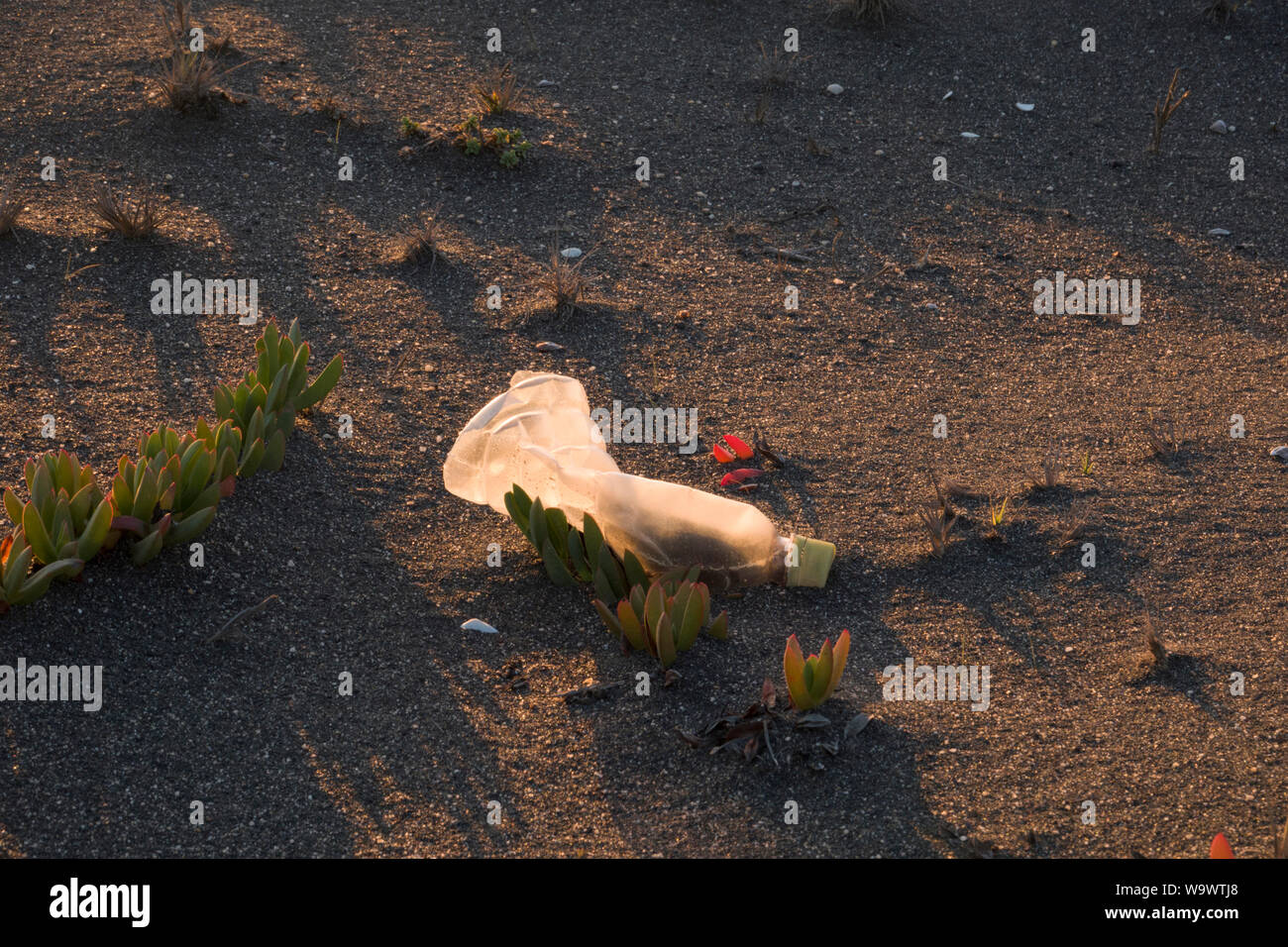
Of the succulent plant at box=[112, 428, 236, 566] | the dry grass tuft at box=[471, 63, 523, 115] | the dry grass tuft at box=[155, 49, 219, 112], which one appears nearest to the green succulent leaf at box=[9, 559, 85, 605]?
the succulent plant at box=[112, 428, 236, 566]

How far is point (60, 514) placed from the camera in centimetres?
314

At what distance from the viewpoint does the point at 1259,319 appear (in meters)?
5.21

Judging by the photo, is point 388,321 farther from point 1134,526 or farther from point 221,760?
point 1134,526

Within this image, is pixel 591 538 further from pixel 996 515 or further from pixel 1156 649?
pixel 1156 649

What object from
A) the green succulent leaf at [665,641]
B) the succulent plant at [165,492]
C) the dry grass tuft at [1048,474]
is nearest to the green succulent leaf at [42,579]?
the succulent plant at [165,492]

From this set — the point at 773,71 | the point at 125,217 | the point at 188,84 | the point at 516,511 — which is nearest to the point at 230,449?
the point at 516,511

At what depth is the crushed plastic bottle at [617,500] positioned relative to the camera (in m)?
3.43

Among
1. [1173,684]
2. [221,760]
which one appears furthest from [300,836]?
[1173,684]

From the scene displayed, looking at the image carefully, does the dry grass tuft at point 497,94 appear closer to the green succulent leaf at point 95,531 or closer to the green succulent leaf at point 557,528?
the green succulent leaf at point 557,528

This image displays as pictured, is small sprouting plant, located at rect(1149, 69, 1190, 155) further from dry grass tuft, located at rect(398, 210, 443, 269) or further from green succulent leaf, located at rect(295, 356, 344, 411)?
green succulent leaf, located at rect(295, 356, 344, 411)

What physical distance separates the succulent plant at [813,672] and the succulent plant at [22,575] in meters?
1.83

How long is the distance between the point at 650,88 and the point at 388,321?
267 centimetres

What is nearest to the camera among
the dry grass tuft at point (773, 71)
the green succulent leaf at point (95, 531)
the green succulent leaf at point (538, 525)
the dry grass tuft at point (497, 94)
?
the green succulent leaf at point (95, 531)

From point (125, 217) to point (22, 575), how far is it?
252 cm
